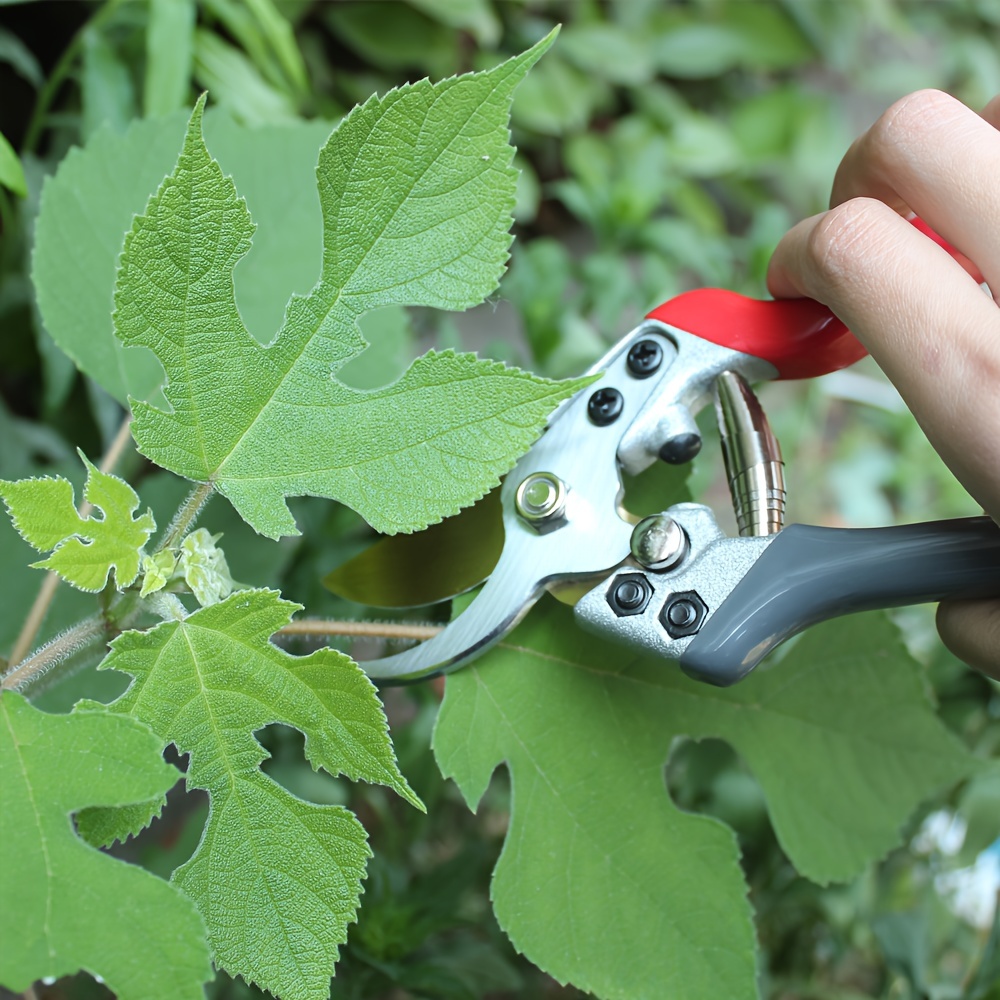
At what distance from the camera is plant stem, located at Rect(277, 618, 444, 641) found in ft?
1.61

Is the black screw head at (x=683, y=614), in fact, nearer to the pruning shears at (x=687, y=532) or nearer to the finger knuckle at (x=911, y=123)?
the pruning shears at (x=687, y=532)

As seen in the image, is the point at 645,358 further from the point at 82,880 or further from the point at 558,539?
the point at 82,880

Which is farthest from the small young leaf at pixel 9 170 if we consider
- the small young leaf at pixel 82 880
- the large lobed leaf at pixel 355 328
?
the small young leaf at pixel 82 880

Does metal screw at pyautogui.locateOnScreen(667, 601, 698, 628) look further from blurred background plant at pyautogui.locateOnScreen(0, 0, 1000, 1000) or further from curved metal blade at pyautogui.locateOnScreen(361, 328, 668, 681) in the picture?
blurred background plant at pyautogui.locateOnScreen(0, 0, 1000, 1000)

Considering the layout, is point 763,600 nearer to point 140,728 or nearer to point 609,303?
point 140,728

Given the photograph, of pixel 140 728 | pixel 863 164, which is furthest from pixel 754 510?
pixel 140 728

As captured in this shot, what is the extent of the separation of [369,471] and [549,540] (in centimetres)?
11

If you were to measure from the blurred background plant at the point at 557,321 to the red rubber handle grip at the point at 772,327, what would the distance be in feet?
0.35

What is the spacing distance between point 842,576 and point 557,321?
1.85ft

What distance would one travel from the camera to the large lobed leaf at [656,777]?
1.60 ft

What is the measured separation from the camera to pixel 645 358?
0.49 m

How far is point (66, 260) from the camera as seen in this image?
1.97 feet

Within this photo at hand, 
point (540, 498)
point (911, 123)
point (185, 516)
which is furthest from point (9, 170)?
point (911, 123)

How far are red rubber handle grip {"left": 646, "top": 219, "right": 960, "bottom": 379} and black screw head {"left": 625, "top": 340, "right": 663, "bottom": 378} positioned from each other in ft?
0.05
